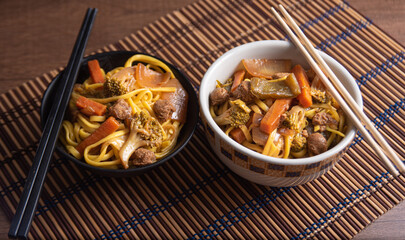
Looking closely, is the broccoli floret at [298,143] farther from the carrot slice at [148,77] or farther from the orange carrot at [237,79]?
the carrot slice at [148,77]

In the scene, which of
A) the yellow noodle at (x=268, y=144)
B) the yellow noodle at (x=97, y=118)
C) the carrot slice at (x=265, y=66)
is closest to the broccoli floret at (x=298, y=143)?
the yellow noodle at (x=268, y=144)

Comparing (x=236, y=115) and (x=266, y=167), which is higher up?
(x=236, y=115)

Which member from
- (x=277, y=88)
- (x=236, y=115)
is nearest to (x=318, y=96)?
(x=277, y=88)

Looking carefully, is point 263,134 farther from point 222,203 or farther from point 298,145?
point 222,203

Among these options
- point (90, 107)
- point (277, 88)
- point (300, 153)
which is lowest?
point (300, 153)

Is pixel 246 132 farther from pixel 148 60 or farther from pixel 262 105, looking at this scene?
pixel 148 60

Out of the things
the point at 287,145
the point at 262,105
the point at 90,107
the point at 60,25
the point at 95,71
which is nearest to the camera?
the point at 287,145
